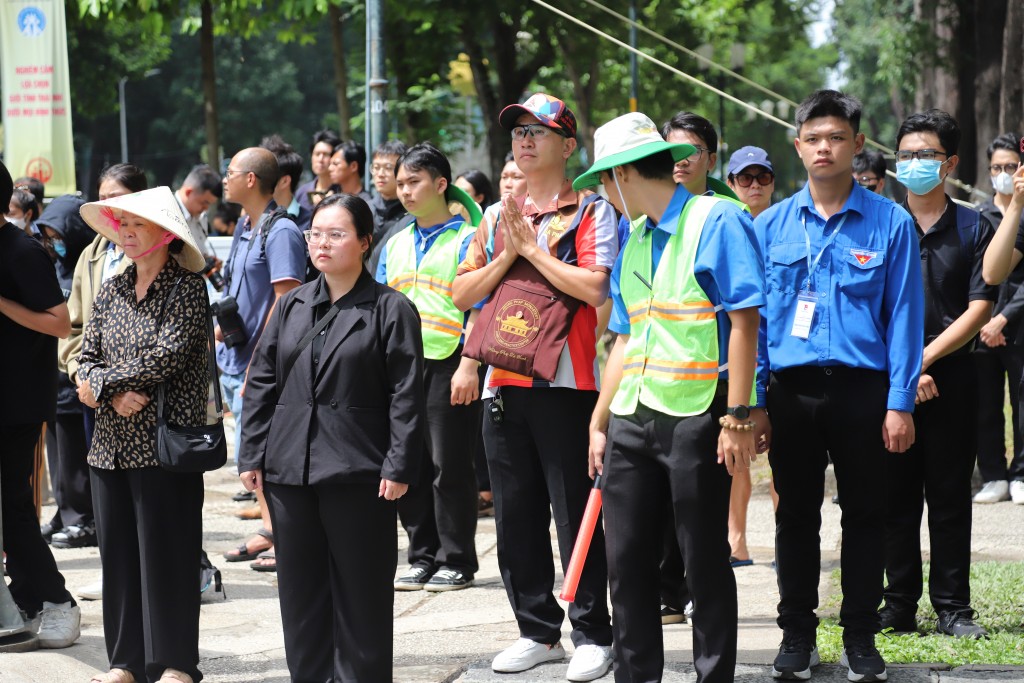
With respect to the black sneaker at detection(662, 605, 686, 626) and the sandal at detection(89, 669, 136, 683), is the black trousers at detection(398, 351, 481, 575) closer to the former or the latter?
the black sneaker at detection(662, 605, 686, 626)

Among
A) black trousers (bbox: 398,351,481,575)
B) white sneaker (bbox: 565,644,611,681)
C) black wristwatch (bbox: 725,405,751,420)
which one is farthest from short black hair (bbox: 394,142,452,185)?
black wristwatch (bbox: 725,405,751,420)

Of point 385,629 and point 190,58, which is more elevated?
point 190,58

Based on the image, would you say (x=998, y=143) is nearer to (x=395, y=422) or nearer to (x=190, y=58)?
(x=395, y=422)

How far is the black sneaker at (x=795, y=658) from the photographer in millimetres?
5000

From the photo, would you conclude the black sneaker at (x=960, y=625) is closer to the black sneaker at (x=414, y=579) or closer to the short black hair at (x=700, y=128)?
the short black hair at (x=700, y=128)

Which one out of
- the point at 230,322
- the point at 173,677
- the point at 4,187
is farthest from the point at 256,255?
the point at 173,677

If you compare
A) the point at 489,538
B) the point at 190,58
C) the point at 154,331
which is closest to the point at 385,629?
the point at 154,331

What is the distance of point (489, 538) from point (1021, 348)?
3.60m

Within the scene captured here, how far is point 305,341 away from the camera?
5.02 m

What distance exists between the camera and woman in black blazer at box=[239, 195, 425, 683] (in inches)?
194

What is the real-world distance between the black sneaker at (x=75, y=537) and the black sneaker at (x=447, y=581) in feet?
8.27

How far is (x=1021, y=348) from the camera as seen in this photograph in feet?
27.8

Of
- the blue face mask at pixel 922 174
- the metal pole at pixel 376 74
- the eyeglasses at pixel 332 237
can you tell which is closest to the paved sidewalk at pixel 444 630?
the eyeglasses at pixel 332 237

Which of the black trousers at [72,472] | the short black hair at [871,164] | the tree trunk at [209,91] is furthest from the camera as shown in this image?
the tree trunk at [209,91]
